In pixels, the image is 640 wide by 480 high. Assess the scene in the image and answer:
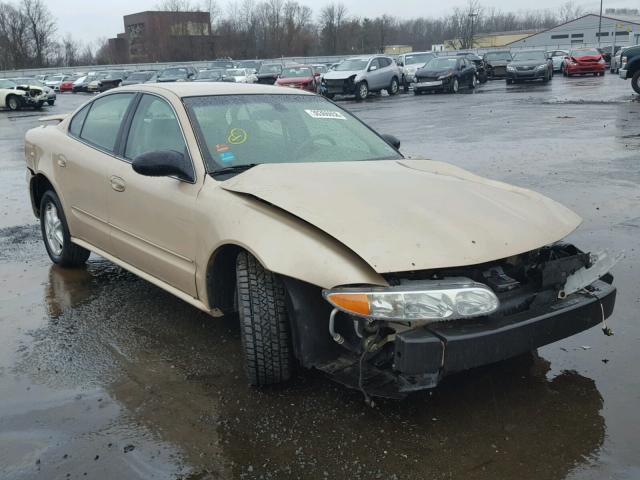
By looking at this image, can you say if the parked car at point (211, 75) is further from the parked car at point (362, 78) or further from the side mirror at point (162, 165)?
the side mirror at point (162, 165)

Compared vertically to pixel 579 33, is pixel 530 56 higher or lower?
lower

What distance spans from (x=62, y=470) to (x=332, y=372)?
1.24m

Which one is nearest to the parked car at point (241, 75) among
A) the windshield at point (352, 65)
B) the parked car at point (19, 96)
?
the windshield at point (352, 65)

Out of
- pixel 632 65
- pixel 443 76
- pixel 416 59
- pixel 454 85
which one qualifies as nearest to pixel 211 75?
pixel 416 59

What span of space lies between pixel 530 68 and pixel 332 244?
1261 inches

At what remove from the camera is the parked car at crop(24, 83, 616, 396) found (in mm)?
2795

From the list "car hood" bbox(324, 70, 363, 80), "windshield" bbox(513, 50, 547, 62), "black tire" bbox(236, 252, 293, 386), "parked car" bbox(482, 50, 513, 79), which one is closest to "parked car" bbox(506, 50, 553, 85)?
"windshield" bbox(513, 50, 547, 62)

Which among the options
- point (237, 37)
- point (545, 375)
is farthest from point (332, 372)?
point (237, 37)

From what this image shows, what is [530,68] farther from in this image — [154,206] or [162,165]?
[162,165]

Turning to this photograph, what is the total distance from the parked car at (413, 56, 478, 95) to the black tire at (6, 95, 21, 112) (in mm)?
17692

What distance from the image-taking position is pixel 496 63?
37906 mm

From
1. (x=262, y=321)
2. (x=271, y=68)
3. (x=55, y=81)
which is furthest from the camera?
(x=55, y=81)

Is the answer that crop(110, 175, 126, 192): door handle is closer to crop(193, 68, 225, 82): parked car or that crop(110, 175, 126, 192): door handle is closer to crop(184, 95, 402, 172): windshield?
crop(184, 95, 402, 172): windshield

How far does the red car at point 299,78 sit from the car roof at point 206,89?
24360mm
